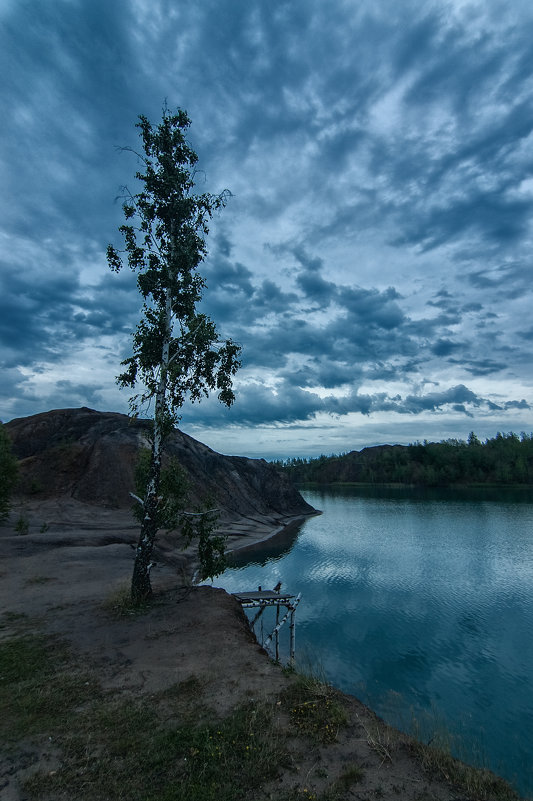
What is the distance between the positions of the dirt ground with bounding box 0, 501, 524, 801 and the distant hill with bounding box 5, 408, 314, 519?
943 inches

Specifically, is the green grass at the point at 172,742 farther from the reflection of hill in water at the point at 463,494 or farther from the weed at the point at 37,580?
the reflection of hill in water at the point at 463,494

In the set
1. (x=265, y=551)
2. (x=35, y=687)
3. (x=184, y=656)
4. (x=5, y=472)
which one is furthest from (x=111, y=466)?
(x=35, y=687)

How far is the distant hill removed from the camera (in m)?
61.7

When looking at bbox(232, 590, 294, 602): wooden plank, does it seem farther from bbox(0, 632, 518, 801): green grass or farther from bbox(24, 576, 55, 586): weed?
bbox(24, 576, 55, 586): weed

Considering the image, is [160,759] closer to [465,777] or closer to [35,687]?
[35,687]

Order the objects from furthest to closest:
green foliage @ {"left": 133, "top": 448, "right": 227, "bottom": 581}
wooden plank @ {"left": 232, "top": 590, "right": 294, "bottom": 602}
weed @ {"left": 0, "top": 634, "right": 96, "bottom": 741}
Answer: wooden plank @ {"left": 232, "top": 590, "right": 294, "bottom": 602} → green foliage @ {"left": 133, "top": 448, "right": 227, "bottom": 581} → weed @ {"left": 0, "top": 634, "right": 96, "bottom": 741}

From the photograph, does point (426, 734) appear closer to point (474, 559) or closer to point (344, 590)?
point (344, 590)

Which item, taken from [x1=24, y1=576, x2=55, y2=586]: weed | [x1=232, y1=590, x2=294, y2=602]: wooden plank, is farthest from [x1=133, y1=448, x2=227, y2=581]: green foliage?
[x1=24, y1=576, x2=55, y2=586]: weed

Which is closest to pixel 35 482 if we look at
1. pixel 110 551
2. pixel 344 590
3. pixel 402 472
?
pixel 110 551

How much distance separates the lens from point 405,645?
23812 mm

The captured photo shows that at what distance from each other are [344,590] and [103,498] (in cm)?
4054

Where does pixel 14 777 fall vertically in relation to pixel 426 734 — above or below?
above

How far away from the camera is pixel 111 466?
65562 millimetres

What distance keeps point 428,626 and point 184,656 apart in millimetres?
19927
